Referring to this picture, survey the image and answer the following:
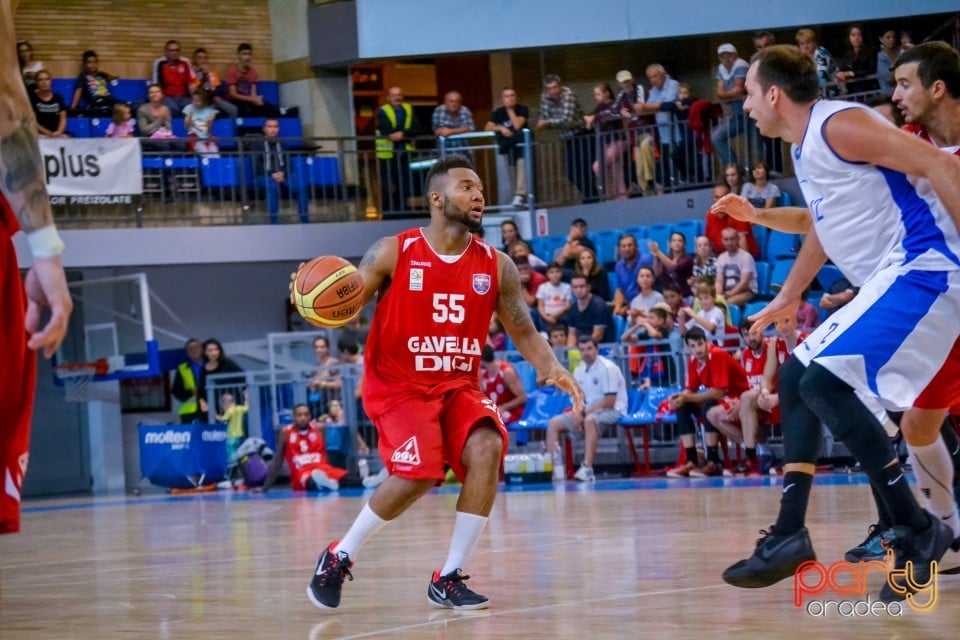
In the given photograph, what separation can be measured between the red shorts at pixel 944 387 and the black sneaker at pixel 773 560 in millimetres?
736

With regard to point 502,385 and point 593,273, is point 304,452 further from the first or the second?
point 593,273

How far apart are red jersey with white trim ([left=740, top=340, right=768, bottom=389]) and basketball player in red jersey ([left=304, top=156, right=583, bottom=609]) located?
8.00 meters

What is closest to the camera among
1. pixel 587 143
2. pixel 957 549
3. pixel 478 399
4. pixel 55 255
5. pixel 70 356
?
pixel 55 255

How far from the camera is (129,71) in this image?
22.7m

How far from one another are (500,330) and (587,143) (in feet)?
13.4

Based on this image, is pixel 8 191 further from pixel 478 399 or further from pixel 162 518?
pixel 162 518

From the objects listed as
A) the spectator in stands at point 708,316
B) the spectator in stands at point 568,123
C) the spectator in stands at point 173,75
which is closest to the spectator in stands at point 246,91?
the spectator in stands at point 173,75

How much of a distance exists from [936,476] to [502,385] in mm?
10551

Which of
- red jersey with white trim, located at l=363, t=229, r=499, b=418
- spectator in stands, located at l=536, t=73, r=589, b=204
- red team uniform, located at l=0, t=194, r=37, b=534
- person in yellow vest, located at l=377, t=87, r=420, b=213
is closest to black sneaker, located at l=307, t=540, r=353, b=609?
red jersey with white trim, located at l=363, t=229, r=499, b=418

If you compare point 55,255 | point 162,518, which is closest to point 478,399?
point 55,255

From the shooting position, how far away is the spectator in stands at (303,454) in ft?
54.7

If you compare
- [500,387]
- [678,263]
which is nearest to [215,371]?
[500,387]

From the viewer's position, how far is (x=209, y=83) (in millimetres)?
21438

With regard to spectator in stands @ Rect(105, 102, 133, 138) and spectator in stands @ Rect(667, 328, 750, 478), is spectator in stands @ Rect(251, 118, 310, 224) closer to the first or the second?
spectator in stands @ Rect(105, 102, 133, 138)
